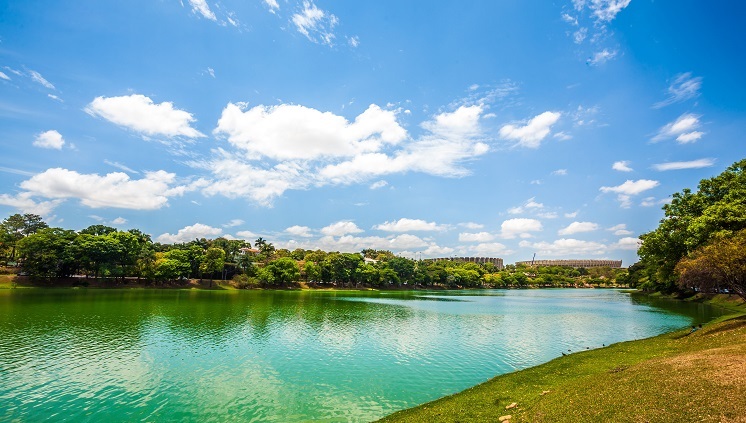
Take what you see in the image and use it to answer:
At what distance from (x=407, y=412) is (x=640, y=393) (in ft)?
36.6

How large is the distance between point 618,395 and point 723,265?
26.2 metres

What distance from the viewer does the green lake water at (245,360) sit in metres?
21.5

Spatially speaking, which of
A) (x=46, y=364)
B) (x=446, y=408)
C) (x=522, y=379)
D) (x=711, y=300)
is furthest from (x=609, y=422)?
(x=711, y=300)

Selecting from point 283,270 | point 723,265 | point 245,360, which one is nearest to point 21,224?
point 283,270

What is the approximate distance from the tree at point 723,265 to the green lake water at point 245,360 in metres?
11.6

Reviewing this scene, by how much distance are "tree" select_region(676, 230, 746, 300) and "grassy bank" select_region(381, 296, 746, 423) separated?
890 cm

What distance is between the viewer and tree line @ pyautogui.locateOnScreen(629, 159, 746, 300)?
3397 cm

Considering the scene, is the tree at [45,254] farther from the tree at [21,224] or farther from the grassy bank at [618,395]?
the grassy bank at [618,395]

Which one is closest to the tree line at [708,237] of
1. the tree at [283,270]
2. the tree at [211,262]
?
the tree at [283,270]

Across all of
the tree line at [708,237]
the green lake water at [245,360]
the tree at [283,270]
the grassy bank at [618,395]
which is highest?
the tree line at [708,237]

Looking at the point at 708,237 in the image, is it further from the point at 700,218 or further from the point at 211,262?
the point at 211,262

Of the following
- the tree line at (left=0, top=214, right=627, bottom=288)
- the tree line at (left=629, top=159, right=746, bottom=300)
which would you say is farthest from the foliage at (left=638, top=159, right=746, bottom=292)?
the tree line at (left=0, top=214, right=627, bottom=288)

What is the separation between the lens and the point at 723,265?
3284 cm

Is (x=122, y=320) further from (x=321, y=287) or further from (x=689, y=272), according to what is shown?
(x=321, y=287)
